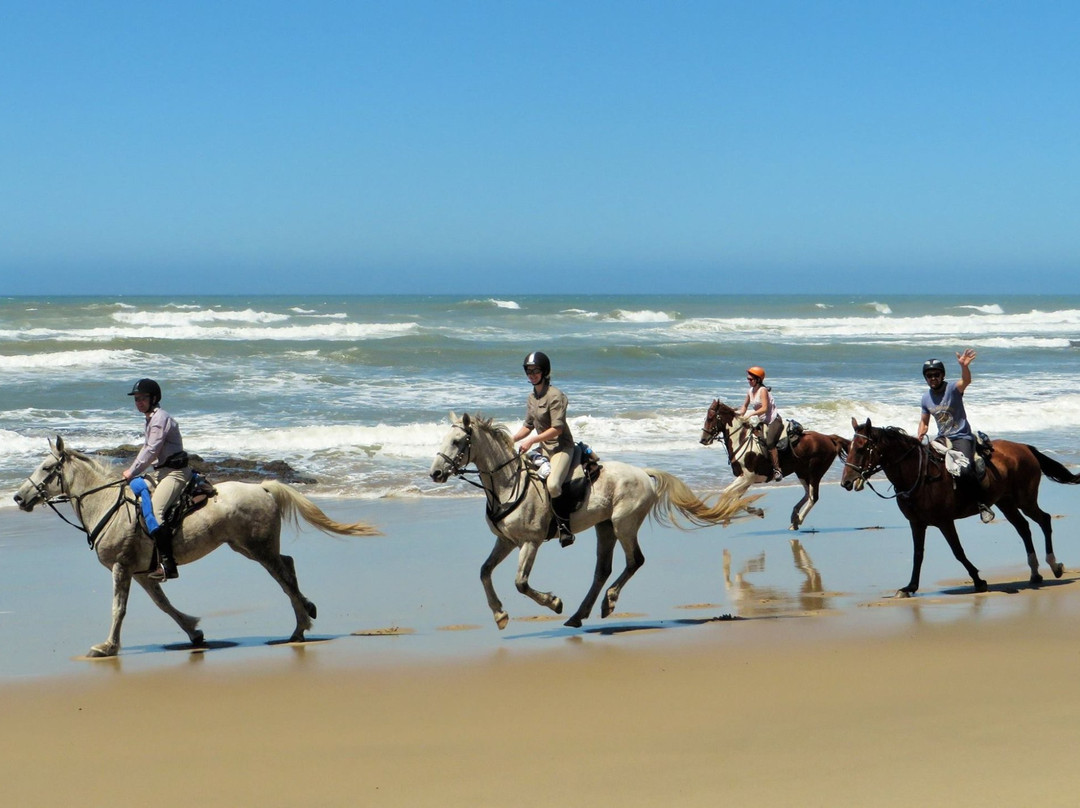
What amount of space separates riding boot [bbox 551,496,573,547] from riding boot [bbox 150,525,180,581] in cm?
281

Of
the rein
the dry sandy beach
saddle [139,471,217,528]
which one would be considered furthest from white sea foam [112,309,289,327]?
the rein

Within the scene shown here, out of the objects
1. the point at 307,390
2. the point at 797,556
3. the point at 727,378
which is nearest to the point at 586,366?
the point at 727,378

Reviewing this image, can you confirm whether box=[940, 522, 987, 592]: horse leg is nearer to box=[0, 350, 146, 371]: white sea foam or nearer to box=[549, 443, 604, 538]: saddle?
box=[549, 443, 604, 538]: saddle

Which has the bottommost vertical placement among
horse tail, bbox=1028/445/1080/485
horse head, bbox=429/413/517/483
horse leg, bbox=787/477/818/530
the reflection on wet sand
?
the reflection on wet sand

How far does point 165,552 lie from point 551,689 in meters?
3.24

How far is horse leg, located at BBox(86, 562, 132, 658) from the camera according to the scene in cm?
835

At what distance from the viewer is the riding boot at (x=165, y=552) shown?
8.81 meters

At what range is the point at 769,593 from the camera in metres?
10.5

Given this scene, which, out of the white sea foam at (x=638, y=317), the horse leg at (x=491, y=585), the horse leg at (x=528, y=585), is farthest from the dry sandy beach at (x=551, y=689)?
the white sea foam at (x=638, y=317)

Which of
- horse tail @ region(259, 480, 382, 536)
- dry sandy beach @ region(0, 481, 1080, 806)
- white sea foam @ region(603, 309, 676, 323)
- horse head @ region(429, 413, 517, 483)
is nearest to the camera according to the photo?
dry sandy beach @ region(0, 481, 1080, 806)

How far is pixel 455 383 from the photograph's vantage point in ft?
108

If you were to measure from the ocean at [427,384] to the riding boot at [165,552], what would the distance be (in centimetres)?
724

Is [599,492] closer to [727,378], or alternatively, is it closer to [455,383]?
[455,383]

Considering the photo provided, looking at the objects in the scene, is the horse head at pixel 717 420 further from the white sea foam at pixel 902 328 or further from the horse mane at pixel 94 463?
the white sea foam at pixel 902 328
